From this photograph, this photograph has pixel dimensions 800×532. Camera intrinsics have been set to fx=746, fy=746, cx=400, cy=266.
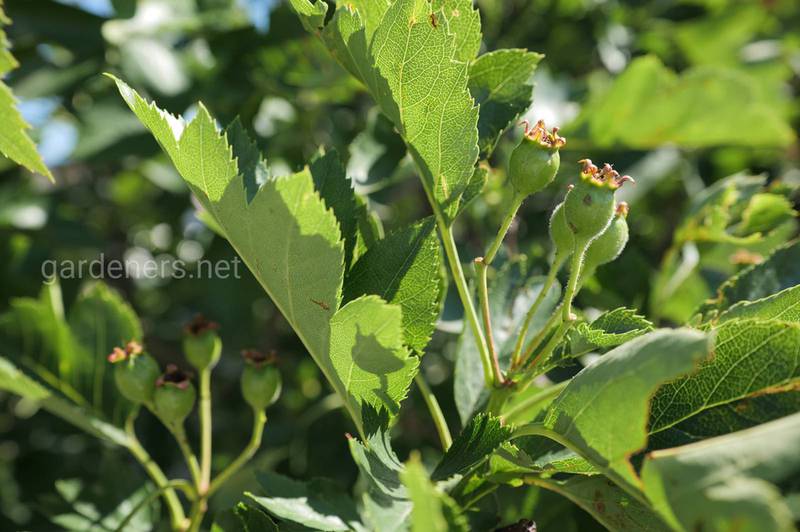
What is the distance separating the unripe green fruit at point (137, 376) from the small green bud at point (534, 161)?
705 millimetres

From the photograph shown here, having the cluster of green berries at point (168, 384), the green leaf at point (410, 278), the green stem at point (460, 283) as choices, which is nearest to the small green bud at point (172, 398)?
the cluster of green berries at point (168, 384)

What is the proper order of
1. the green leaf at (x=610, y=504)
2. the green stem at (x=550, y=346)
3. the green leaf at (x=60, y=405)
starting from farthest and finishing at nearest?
the green leaf at (x=60, y=405) < the green stem at (x=550, y=346) < the green leaf at (x=610, y=504)

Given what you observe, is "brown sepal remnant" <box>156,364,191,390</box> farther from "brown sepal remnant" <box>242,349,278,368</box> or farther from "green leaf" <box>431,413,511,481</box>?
"green leaf" <box>431,413,511,481</box>

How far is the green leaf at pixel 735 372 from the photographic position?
81 centimetres

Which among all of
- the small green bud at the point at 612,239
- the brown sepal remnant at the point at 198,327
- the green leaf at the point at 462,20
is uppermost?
the green leaf at the point at 462,20

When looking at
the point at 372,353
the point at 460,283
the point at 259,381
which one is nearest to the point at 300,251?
the point at 372,353

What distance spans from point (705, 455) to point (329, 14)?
0.96 m

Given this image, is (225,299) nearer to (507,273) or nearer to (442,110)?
(507,273)

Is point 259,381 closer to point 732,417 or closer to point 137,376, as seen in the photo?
point 137,376

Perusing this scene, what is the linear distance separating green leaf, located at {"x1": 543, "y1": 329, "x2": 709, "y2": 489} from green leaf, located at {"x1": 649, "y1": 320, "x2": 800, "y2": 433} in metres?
0.10

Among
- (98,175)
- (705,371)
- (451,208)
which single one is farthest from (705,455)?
(98,175)

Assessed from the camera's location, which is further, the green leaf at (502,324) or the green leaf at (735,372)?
the green leaf at (502,324)

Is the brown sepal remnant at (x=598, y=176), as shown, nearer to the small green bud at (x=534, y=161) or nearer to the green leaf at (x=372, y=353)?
the small green bud at (x=534, y=161)

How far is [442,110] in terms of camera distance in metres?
0.97
